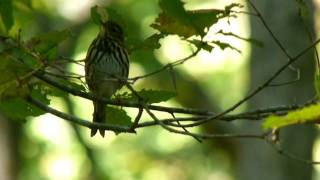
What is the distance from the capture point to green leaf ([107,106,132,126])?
84.0 inches

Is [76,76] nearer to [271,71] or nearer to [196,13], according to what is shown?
[196,13]

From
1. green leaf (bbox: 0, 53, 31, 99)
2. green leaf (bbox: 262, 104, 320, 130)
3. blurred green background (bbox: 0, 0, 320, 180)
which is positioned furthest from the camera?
blurred green background (bbox: 0, 0, 320, 180)

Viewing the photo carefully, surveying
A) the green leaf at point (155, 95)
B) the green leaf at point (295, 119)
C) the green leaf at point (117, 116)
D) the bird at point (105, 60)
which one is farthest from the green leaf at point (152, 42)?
the bird at point (105, 60)

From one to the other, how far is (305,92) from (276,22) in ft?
1.42

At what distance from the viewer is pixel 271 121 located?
4.37 ft

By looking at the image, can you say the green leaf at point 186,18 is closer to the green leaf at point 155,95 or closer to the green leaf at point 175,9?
the green leaf at point 175,9

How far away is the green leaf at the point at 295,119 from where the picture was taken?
1.33 meters

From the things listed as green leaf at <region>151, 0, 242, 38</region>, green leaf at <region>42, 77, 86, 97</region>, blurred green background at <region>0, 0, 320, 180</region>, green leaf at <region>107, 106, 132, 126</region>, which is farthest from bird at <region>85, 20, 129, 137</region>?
green leaf at <region>151, 0, 242, 38</region>

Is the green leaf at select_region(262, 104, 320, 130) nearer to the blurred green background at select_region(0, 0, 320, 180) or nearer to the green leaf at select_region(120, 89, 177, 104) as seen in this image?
the green leaf at select_region(120, 89, 177, 104)

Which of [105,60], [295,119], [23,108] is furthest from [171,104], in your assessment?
[295,119]

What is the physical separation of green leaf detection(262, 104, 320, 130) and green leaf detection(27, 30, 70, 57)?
63cm

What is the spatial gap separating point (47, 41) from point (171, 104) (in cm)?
500

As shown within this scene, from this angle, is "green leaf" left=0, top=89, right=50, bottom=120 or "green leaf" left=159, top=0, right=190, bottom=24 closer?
"green leaf" left=159, top=0, right=190, bottom=24

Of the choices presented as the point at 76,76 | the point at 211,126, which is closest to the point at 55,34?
the point at 76,76
